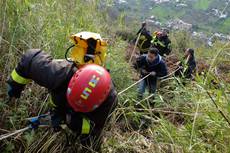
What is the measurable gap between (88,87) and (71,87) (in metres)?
0.13

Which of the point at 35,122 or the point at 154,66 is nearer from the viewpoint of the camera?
the point at 35,122

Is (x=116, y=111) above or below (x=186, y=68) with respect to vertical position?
below

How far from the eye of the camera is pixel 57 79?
2682mm

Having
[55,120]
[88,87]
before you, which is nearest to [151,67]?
[55,120]

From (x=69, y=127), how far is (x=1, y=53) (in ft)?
3.30

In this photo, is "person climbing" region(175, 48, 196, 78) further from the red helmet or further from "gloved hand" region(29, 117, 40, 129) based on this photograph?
"gloved hand" region(29, 117, 40, 129)

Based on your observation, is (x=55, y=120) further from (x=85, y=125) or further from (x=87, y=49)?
(x=87, y=49)

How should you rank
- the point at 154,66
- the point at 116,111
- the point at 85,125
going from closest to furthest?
1. the point at 85,125
2. the point at 116,111
3. the point at 154,66

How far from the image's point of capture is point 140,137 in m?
3.28

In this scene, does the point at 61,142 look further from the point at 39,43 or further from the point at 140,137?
the point at 39,43

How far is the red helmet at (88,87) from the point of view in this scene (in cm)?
249

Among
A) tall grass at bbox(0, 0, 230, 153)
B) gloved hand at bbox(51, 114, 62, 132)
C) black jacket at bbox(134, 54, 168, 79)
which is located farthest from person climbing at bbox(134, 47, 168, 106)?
gloved hand at bbox(51, 114, 62, 132)

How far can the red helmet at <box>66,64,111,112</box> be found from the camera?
8.17 ft

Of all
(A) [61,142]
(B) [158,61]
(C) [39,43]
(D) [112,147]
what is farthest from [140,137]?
(B) [158,61]
